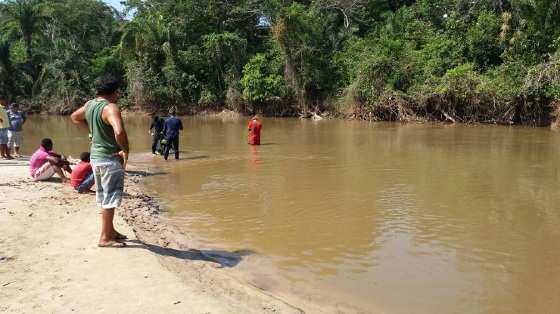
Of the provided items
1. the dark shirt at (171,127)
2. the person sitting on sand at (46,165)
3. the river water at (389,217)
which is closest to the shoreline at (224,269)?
the river water at (389,217)

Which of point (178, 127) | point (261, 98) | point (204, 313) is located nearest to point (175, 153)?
point (178, 127)

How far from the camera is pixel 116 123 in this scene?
5359 mm

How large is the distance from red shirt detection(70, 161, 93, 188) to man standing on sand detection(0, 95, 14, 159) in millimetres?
4761

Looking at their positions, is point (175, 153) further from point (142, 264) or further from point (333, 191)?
point (142, 264)

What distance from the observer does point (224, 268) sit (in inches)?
241

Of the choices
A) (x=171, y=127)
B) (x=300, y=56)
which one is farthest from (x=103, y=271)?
(x=300, y=56)

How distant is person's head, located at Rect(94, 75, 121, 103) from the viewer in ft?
18.2

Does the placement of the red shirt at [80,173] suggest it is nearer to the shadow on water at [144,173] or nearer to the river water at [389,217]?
the river water at [389,217]

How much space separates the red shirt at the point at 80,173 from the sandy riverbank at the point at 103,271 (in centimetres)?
147

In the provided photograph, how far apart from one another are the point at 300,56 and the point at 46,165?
24.6 metres

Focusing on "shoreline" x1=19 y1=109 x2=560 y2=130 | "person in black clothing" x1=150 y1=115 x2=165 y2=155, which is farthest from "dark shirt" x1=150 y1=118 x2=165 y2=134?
"shoreline" x1=19 y1=109 x2=560 y2=130

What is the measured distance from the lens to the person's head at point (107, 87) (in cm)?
556

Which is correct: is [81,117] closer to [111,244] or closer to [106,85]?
[106,85]

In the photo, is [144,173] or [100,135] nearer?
[100,135]
